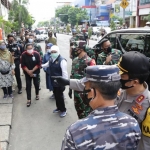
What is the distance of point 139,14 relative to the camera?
29.6 metres

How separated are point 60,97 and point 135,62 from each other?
313 cm

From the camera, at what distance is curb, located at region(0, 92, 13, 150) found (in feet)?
11.9

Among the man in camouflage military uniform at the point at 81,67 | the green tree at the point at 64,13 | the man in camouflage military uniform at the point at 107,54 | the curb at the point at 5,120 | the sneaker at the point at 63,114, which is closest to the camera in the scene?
the man in camouflage military uniform at the point at 81,67

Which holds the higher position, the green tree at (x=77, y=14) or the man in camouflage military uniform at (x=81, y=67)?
the green tree at (x=77, y=14)

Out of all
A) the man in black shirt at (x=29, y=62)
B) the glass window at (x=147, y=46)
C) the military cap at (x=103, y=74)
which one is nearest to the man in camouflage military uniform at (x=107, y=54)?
the glass window at (x=147, y=46)

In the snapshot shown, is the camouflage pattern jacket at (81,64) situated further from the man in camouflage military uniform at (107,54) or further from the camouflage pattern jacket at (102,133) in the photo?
the camouflage pattern jacket at (102,133)

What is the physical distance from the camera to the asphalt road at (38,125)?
368 centimetres

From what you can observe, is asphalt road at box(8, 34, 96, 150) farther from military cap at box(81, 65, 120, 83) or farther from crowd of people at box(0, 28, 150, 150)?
military cap at box(81, 65, 120, 83)

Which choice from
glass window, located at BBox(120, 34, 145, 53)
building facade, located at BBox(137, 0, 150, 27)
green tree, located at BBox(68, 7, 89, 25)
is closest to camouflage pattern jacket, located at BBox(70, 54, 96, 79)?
glass window, located at BBox(120, 34, 145, 53)

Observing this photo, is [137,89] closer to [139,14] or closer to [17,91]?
[17,91]

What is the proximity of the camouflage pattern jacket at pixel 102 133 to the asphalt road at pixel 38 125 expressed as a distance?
245 cm

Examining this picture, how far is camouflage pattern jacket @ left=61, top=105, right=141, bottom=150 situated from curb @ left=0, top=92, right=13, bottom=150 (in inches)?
102

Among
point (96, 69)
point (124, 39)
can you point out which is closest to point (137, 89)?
point (96, 69)

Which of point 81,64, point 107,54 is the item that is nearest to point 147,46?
point 107,54
